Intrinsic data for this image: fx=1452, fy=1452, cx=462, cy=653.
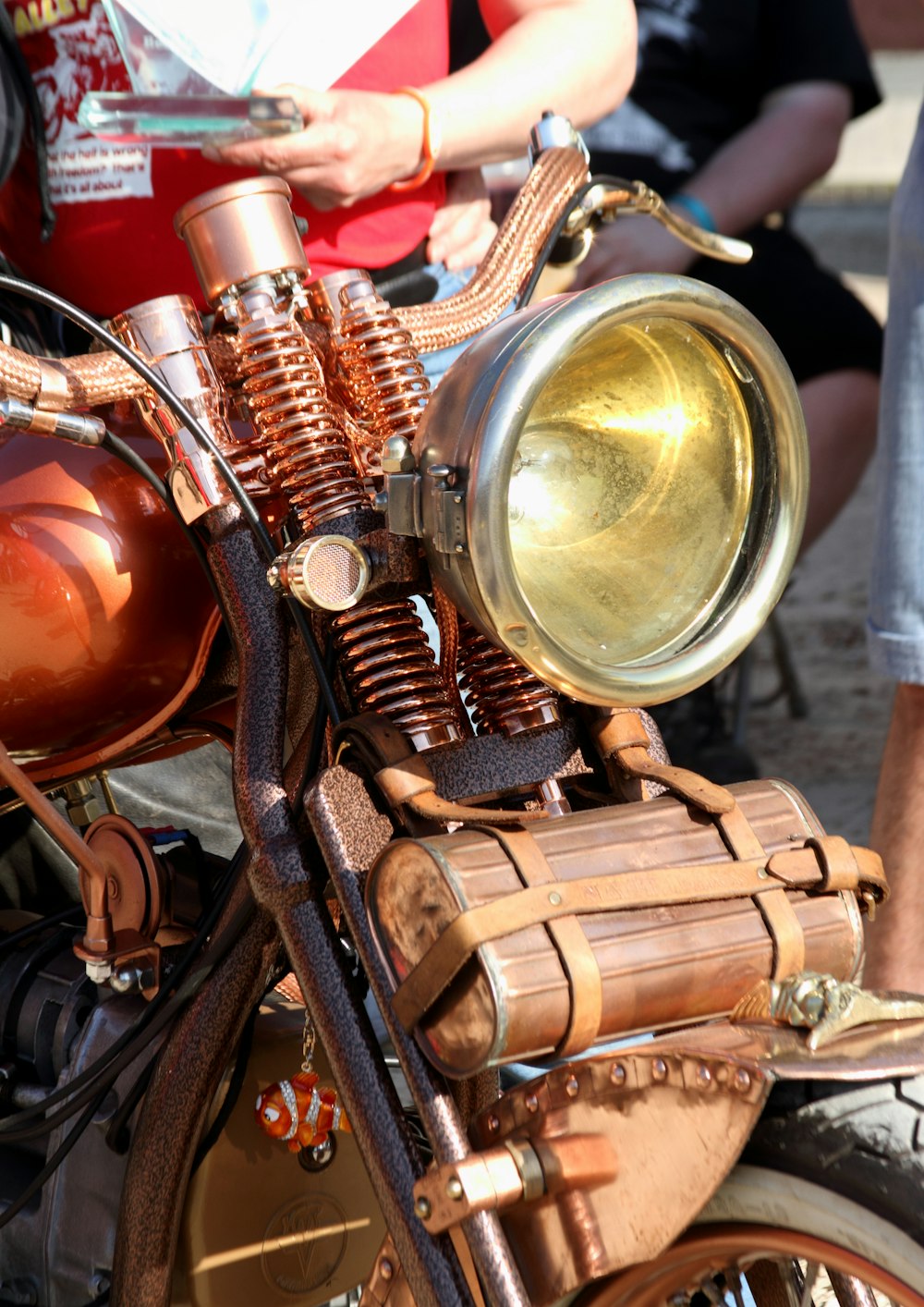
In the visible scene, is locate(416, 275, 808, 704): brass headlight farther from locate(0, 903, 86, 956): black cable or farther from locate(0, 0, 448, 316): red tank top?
locate(0, 903, 86, 956): black cable

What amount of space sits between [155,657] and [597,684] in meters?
0.41

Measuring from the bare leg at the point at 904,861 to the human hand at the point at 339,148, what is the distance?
92 centimetres

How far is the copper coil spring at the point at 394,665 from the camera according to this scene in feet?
3.29

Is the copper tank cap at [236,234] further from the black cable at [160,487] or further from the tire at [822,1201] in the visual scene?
the tire at [822,1201]

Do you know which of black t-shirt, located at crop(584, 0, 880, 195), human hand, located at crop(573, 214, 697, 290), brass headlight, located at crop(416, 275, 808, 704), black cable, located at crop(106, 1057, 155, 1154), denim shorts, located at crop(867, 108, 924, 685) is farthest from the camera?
black t-shirt, located at crop(584, 0, 880, 195)

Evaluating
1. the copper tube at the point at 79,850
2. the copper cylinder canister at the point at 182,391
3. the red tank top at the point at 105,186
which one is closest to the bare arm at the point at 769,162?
the red tank top at the point at 105,186

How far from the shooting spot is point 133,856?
1.16 meters

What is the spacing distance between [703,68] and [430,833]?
8.54 feet

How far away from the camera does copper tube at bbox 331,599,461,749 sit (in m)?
1.00

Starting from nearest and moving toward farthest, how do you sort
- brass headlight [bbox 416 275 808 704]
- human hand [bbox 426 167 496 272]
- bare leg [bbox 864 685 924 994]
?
brass headlight [bbox 416 275 808 704] → human hand [bbox 426 167 496 272] → bare leg [bbox 864 685 924 994]

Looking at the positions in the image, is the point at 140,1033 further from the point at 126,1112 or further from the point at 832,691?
the point at 832,691

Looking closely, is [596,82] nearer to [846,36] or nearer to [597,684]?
[597,684]

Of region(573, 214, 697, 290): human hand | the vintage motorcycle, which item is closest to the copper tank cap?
the vintage motorcycle

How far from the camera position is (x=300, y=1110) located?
1.13m
